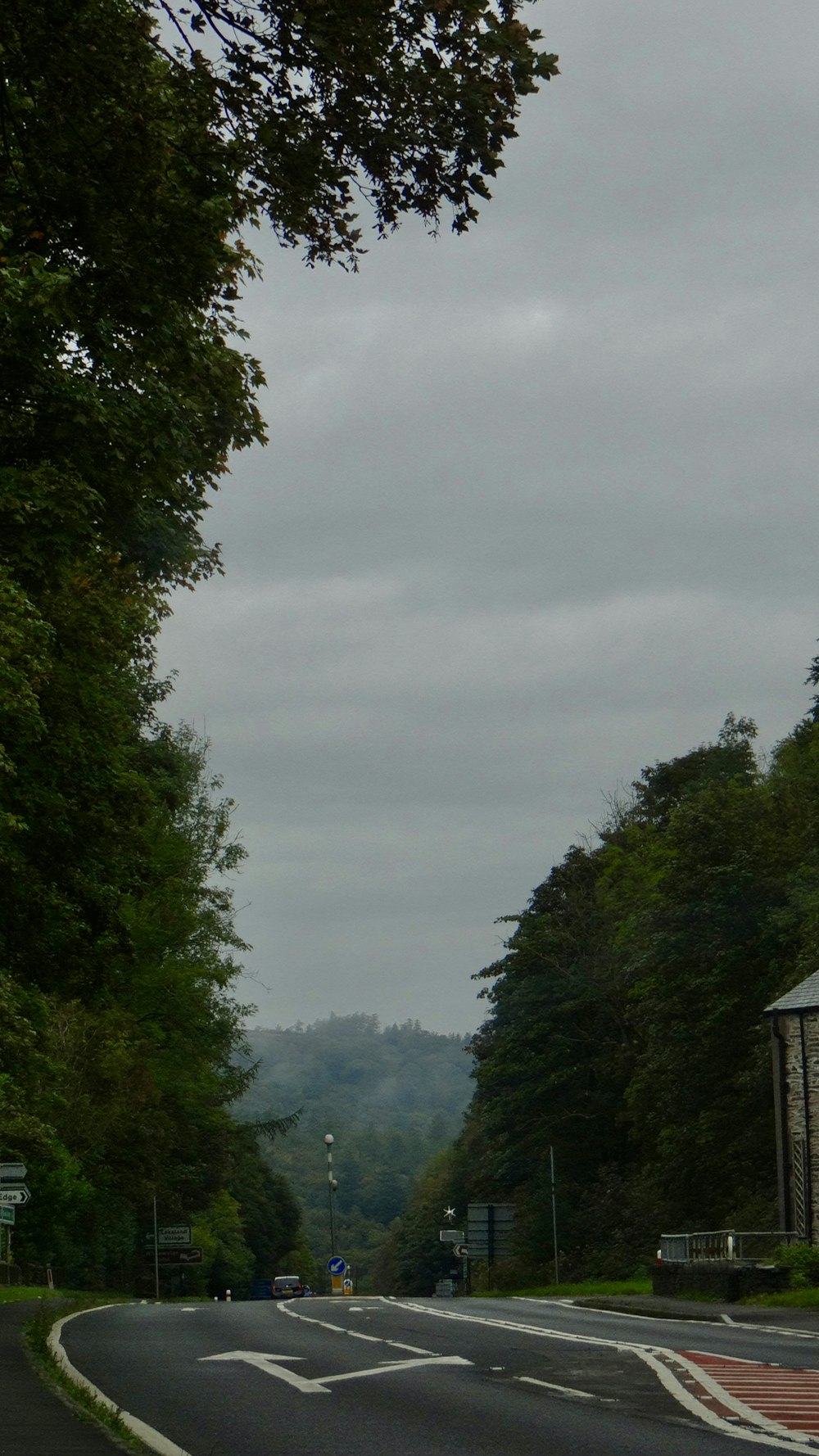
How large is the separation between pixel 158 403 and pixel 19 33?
310 inches

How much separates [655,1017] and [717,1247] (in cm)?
2097

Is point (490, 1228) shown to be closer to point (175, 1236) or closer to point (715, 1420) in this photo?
point (175, 1236)

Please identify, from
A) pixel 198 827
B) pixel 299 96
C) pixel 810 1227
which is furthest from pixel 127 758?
pixel 198 827

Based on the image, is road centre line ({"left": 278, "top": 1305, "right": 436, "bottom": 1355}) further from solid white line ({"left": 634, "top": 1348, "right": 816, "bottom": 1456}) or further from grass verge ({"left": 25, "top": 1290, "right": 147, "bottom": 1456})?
grass verge ({"left": 25, "top": 1290, "right": 147, "bottom": 1456})

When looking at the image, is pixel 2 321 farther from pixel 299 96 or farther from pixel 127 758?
pixel 127 758

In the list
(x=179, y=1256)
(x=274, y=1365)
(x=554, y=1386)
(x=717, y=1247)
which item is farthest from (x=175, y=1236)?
(x=554, y=1386)

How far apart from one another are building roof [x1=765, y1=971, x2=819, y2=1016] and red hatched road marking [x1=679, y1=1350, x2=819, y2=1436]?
25.5m

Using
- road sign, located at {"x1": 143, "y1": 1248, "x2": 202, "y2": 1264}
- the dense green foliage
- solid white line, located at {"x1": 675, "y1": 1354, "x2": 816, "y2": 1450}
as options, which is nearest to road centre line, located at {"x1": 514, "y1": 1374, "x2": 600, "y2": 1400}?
solid white line, located at {"x1": 675, "y1": 1354, "x2": 816, "y2": 1450}

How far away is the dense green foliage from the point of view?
353 inches

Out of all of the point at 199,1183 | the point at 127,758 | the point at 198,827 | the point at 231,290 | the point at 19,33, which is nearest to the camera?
the point at 19,33

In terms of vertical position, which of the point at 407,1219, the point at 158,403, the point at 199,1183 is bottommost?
the point at 407,1219

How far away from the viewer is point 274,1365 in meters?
15.6

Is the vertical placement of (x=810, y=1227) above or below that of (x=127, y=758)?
below

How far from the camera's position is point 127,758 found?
28.2m
